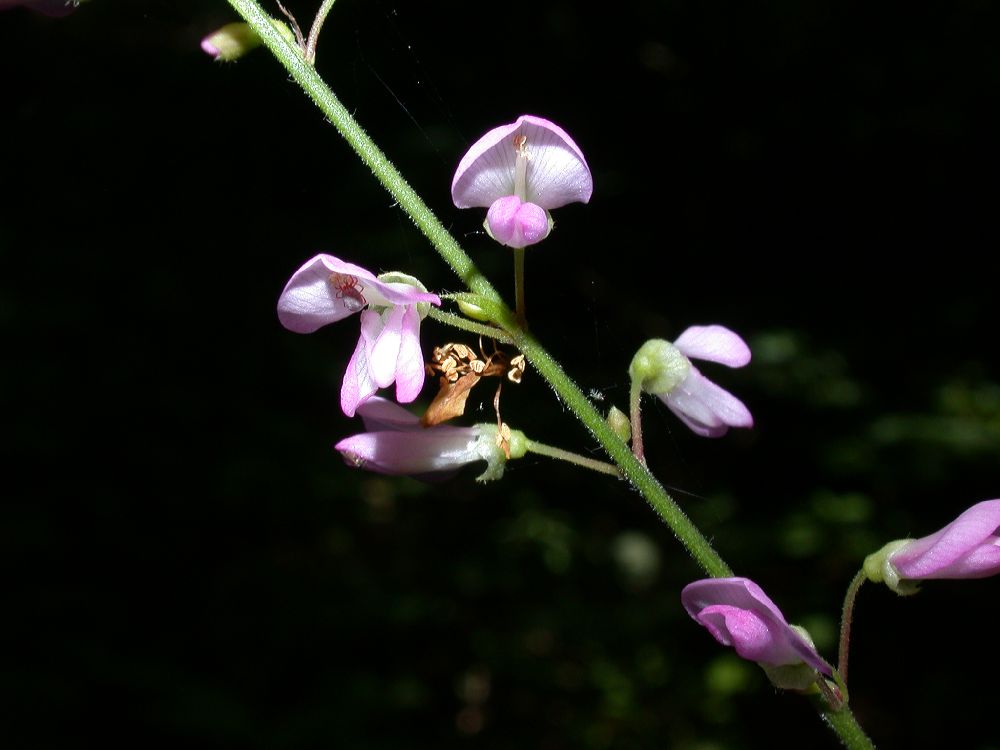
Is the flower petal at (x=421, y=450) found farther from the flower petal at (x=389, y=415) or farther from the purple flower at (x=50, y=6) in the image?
the purple flower at (x=50, y=6)

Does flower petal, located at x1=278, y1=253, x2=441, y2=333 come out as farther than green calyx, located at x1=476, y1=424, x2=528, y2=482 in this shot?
No

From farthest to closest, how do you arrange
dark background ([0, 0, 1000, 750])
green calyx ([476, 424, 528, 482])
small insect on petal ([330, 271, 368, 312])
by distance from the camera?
1. dark background ([0, 0, 1000, 750])
2. green calyx ([476, 424, 528, 482])
3. small insect on petal ([330, 271, 368, 312])

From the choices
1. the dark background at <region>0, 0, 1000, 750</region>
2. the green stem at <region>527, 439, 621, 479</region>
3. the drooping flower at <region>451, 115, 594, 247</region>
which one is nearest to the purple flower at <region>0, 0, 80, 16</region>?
the drooping flower at <region>451, 115, 594, 247</region>

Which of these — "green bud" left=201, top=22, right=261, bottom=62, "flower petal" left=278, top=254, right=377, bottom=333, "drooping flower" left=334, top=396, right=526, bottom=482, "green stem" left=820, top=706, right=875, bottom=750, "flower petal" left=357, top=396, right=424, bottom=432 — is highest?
"green bud" left=201, top=22, right=261, bottom=62

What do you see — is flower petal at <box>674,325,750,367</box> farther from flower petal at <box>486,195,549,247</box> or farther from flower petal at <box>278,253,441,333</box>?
flower petal at <box>278,253,441,333</box>

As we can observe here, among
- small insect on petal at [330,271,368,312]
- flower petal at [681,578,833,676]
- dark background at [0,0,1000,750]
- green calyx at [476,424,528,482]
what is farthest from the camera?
dark background at [0,0,1000,750]

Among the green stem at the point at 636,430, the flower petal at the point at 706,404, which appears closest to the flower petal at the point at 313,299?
the green stem at the point at 636,430

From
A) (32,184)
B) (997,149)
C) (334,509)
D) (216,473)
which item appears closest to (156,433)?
(216,473)
